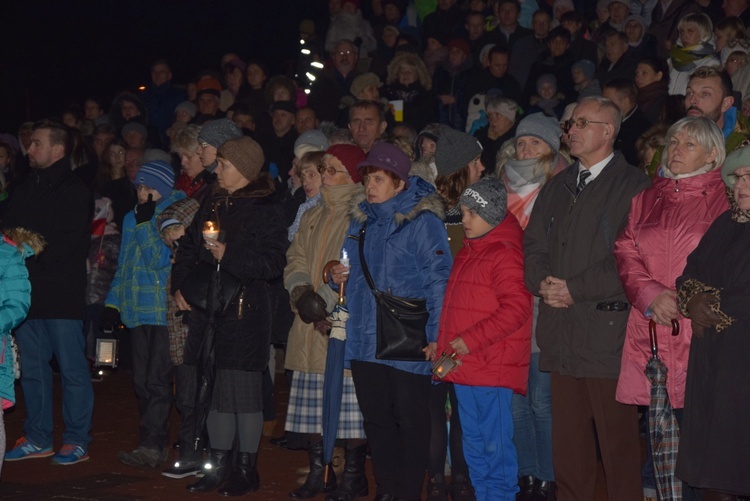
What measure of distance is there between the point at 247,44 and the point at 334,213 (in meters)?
14.8

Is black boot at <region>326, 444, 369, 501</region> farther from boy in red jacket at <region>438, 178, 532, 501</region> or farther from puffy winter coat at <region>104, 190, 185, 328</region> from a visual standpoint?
puffy winter coat at <region>104, 190, 185, 328</region>

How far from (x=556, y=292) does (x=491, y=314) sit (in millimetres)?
462

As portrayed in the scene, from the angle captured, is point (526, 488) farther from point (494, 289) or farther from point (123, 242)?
point (123, 242)

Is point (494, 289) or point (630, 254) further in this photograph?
point (494, 289)

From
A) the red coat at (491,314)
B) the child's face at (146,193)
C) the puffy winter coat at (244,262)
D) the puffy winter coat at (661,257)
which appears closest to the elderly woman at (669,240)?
the puffy winter coat at (661,257)

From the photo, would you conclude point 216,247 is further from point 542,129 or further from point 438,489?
point 542,129

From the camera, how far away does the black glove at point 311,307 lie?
6977 mm

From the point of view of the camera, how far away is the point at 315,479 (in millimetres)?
7203

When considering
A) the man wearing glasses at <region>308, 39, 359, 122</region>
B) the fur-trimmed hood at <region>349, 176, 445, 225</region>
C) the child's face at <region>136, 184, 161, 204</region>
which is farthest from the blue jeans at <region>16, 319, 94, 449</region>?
the man wearing glasses at <region>308, 39, 359, 122</region>

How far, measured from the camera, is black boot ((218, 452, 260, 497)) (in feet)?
23.4

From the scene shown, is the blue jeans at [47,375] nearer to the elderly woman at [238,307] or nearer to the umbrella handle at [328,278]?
the elderly woman at [238,307]

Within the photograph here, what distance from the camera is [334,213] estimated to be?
7.41m

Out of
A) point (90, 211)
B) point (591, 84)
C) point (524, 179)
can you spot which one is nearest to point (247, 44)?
point (591, 84)

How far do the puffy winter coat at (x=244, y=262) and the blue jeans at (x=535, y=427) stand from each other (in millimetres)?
1702
